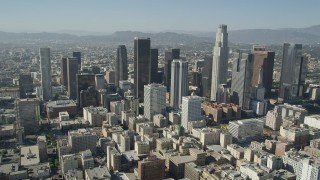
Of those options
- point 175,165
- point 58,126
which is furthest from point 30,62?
point 175,165

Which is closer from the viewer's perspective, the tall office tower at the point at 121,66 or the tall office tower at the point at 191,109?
the tall office tower at the point at 191,109

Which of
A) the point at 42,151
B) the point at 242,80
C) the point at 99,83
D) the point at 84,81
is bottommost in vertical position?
the point at 42,151

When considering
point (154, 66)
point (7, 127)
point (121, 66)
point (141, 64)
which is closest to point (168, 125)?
point (141, 64)

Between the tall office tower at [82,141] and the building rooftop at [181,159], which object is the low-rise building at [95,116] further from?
the building rooftop at [181,159]

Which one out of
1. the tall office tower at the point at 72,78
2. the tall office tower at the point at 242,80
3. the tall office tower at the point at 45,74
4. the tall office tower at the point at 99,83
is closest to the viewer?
the tall office tower at the point at 242,80

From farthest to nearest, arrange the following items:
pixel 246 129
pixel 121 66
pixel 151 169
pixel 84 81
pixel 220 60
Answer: pixel 121 66
pixel 220 60
pixel 84 81
pixel 246 129
pixel 151 169

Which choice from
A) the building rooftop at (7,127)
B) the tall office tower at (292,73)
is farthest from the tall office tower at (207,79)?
the building rooftop at (7,127)

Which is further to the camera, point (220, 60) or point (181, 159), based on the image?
point (220, 60)

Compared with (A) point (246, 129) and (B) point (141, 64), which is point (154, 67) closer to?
(B) point (141, 64)
